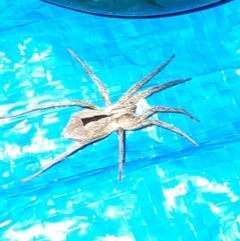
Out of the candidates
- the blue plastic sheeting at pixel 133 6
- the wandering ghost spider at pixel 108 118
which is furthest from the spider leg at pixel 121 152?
the blue plastic sheeting at pixel 133 6

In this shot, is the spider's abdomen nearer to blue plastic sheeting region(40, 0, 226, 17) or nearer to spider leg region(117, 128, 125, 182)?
spider leg region(117, 128, 125, 182)

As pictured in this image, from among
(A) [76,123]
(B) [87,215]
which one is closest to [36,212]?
(B) [87,215]

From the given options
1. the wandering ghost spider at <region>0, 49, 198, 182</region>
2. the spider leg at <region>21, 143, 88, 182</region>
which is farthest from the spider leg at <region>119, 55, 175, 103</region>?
the spider leg at <region>21, 143, 88, 182</region>

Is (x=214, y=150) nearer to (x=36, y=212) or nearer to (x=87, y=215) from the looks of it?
(x=87, y=215)

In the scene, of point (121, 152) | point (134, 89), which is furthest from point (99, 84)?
point (121, 152)

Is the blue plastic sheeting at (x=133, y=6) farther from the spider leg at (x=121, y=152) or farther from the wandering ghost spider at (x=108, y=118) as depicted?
the spider leg at (x=121, y=152)

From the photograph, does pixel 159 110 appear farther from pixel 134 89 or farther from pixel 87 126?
pixel 87 126
